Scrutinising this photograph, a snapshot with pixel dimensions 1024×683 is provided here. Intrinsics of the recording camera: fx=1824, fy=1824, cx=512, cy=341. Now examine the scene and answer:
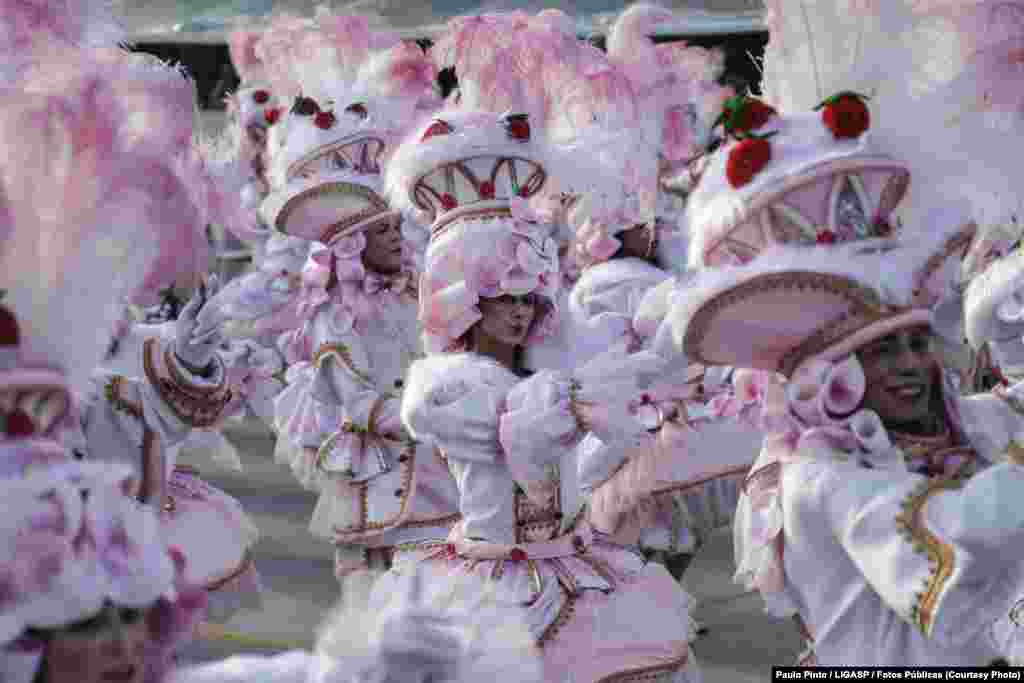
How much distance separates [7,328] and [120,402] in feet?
6.11

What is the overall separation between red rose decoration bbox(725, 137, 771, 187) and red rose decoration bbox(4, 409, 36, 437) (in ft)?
5.23

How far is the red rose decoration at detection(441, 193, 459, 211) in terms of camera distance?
18.9 ft

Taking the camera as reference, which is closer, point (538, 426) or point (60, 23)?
point (60, 23)

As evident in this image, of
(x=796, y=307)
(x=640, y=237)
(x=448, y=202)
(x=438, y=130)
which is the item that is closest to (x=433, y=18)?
(x=640, y=237)

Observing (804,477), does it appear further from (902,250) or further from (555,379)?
(555,379)

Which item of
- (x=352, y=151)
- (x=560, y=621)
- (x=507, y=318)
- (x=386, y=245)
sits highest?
(x=352, y=151)

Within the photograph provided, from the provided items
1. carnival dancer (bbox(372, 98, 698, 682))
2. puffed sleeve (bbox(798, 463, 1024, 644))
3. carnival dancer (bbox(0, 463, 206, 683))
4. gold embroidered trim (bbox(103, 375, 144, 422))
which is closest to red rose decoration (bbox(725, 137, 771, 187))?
puffed sleeve (bbox(798, 463, 1024, 644))

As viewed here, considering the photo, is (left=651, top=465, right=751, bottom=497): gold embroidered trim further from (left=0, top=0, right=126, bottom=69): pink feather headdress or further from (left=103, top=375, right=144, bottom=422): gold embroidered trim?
(left=0, top=0, right=126, bottom=69): pink feather headdress

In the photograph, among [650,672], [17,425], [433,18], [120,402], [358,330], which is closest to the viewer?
[17,425]

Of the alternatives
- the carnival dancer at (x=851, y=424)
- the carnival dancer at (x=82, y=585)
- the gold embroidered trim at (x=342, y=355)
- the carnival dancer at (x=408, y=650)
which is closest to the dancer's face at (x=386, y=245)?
the gold embroidered trim at (x=342, y=355)

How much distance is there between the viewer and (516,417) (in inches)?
205

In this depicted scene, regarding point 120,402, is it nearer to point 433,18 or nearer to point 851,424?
point 851,424

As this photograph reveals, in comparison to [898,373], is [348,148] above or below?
above

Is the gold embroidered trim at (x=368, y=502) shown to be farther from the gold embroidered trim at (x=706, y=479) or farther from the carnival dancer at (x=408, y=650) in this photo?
the carnival dancer at (x=408, y=650)
